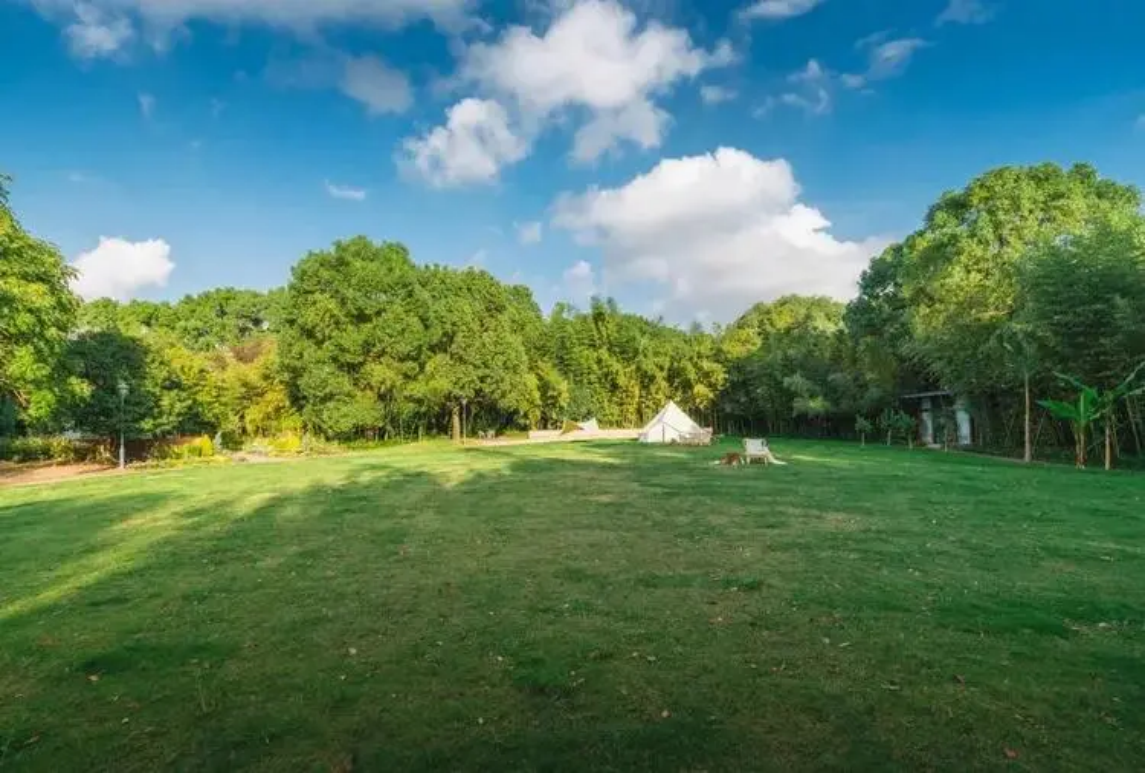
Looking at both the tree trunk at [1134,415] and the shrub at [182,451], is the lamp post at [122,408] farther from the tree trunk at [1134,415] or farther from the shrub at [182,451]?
the tree trunk at [1134,415]

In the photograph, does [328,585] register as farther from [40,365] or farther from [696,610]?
[40,365]

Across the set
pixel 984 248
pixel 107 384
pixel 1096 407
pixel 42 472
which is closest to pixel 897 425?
pixel 984 248

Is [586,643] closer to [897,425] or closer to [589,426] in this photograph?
[897,425]

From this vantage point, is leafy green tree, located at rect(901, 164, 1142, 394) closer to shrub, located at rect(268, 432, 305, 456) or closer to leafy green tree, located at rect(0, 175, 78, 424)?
→ shrub, located at rect(268, 432, 305, 456)

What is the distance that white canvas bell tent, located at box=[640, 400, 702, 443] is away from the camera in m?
34.5

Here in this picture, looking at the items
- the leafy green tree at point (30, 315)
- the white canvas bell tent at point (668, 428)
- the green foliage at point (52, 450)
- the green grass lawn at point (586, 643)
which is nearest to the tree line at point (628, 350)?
the leafy green tree at point (30, 315)

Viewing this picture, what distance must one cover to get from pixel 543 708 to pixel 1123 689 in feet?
11.0

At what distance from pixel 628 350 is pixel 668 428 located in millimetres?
18568

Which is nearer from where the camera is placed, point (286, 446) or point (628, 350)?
point (286, 446)

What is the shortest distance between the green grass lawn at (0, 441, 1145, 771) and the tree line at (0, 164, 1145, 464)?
12.1 m

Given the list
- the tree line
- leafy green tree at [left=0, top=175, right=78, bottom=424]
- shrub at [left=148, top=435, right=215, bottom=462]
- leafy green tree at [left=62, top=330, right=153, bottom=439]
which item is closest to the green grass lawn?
the tree line

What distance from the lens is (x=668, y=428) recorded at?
114 feet

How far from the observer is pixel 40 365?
2114 centimetres

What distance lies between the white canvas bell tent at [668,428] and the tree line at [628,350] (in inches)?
285
